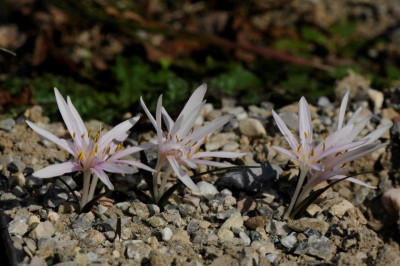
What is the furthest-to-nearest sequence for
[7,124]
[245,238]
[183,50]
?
[183,50]
[7,124]
[245,238]

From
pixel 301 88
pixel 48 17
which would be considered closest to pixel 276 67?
pixel 301 88

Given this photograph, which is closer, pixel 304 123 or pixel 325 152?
pixel 325 152

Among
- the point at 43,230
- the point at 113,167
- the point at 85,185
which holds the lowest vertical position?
the point at 43,230

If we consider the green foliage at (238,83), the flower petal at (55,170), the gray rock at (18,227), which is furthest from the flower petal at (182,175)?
the green foliage at (238,83)

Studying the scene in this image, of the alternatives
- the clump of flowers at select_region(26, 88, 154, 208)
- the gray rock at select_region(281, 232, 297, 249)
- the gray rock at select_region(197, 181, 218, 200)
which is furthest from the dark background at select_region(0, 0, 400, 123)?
the gray rock at select_region(281, 232, 297, 249)

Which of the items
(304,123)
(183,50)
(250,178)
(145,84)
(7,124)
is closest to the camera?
(304,123)

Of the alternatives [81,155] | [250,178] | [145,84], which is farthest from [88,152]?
[145,84]

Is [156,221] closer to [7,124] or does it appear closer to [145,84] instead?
[7,124]
